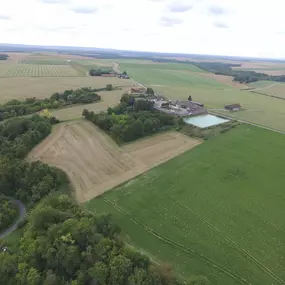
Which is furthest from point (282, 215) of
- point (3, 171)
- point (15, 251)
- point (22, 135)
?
point (22, 135)

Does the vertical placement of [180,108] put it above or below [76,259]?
below

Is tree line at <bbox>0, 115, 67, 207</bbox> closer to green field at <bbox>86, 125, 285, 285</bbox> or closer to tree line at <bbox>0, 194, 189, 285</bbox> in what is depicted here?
green field at <bbox>86, 125, 285, 285</bbox>

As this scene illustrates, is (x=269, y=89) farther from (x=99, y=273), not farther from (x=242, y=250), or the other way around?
(x=99, y=273)

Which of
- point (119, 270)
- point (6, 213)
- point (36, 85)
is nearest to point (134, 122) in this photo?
A: point (6, 213)

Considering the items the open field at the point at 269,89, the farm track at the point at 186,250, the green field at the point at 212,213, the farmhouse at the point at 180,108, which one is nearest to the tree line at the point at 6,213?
the green field at the point at 212,213

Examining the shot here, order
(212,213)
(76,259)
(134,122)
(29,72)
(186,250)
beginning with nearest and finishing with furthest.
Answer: (76,259) < (186,250) < (212,213) < (134,122) < (29,72)

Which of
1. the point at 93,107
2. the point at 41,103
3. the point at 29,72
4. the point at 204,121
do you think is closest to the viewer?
the point at 204,121

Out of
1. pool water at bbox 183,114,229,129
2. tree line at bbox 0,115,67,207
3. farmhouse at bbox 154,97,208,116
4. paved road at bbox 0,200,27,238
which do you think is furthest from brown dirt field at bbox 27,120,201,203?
farmhouse at bbox 154,97,208,116
